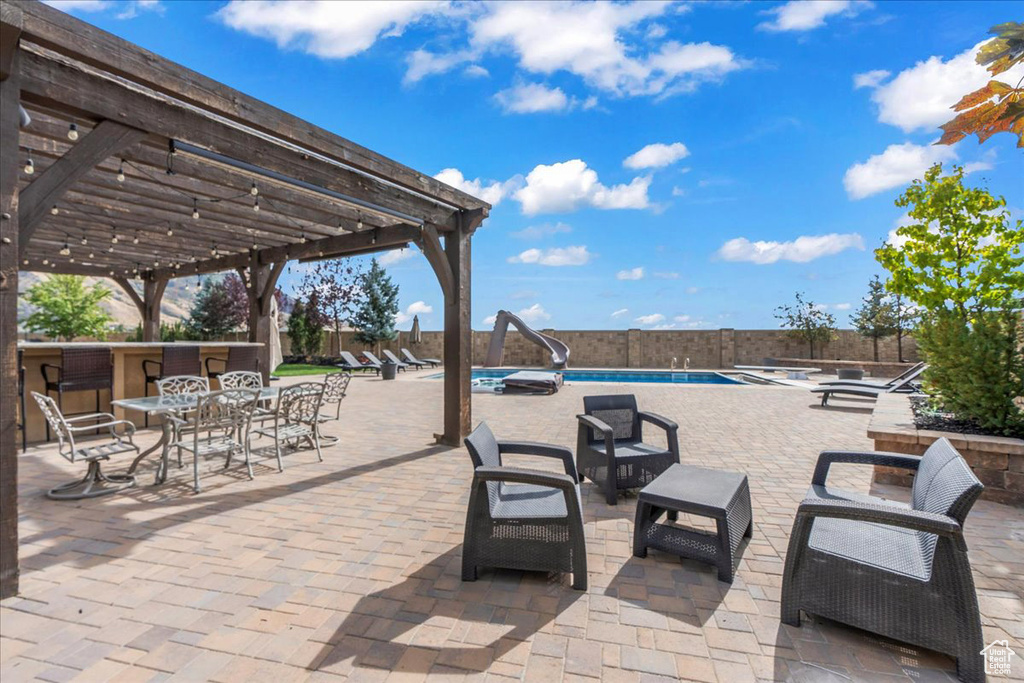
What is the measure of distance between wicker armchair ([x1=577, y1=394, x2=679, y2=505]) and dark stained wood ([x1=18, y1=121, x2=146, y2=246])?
377 centimetres

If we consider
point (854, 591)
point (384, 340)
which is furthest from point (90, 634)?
point (384, 340)

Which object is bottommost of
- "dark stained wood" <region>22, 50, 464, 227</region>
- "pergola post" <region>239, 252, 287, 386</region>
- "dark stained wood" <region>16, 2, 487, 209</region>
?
"pergola post" <region>239, 252, 287, 386</region>

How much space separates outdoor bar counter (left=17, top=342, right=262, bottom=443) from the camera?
6.07 m

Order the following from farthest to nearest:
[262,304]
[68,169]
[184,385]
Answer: [262,304]
[184,385]
[68,169]

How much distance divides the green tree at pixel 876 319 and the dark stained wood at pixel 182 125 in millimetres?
19061

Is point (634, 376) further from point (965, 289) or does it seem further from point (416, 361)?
point (965, 289)

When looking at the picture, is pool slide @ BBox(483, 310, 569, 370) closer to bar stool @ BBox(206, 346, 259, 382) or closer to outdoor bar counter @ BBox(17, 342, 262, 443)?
bar stool @ BBox(206, 346, 259, 382)

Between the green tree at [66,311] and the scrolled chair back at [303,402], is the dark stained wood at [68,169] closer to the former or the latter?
the scrolled chair back at [303,402]

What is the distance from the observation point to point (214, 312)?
20.6 meters

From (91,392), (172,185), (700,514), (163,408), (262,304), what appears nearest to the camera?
(700,514)

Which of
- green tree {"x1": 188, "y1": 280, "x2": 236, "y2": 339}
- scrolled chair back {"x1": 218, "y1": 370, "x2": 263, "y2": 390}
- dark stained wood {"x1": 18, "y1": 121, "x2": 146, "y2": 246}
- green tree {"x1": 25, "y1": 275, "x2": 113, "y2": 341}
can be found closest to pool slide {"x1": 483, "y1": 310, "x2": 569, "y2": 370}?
scrolled chair back {"x1": 218, "y1": 370, "x2": 263, "y2": 390}

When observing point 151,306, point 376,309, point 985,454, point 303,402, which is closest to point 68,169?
point 303,402

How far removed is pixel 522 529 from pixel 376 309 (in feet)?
66.5

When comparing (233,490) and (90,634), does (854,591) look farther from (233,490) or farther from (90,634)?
(233,490)
